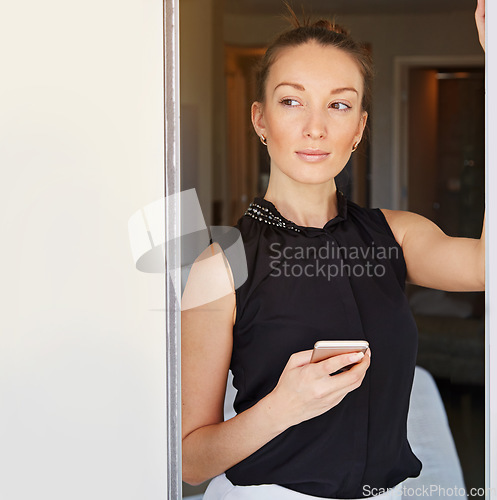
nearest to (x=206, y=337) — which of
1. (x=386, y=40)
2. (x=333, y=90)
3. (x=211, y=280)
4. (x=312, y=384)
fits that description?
(x=211, y=280)

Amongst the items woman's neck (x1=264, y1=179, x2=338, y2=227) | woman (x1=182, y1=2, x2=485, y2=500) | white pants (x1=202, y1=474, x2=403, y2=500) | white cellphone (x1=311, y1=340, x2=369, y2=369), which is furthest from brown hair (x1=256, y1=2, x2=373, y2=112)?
white pants (x1=202, y1=474, x2=403, y2=500)

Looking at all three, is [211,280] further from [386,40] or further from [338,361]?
[386,40]

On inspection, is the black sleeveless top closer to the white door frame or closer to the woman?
the woman

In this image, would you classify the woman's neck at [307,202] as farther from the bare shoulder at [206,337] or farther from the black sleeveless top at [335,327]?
the bare shoulder at [206,337]

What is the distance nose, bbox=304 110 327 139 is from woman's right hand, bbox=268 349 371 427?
1.22 feet

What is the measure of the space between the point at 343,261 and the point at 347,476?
38cm

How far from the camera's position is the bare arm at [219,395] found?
3.16ft

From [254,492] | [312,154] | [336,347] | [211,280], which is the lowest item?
[254,492]

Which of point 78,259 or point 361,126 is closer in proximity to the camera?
point 361,126

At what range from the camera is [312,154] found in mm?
980

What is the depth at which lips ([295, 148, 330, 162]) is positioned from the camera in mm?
979

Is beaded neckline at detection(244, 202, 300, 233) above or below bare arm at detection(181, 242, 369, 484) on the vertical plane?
above

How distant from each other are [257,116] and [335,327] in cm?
39

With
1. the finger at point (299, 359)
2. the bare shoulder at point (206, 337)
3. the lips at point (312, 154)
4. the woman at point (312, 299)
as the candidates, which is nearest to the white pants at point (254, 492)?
the woman at point (312, 299)
